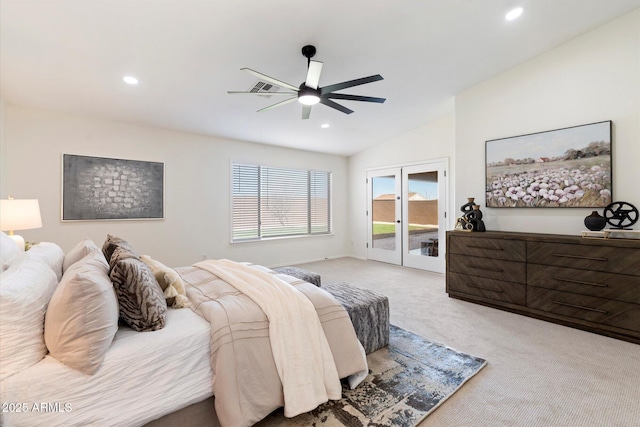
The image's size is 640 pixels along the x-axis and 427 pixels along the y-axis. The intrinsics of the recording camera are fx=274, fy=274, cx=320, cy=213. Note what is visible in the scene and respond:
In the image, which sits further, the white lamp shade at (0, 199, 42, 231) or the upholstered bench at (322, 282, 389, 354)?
the white lamp shade at (0, 199, 42, 231)

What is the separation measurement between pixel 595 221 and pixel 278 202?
487 cm

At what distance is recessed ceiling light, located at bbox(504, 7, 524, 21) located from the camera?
267 centimetres

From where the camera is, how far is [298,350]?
1607 millimetres

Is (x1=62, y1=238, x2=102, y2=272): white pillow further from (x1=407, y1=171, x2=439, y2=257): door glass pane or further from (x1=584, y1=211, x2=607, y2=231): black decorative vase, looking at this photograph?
(x1=407, y1=171, x2=439, y2=257): door glass pane

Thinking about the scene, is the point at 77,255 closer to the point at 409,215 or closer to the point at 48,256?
the point at 48,256

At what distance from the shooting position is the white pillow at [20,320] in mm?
1093

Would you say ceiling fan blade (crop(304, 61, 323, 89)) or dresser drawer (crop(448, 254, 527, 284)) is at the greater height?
ceiling fan blade (crop(304, 61, 323, 89))

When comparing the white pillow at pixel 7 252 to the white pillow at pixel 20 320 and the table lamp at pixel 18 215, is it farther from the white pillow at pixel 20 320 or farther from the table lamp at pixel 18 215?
the table lamp at pixel 18 215

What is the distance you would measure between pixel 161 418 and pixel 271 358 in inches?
22.9

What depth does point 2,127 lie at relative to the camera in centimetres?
328

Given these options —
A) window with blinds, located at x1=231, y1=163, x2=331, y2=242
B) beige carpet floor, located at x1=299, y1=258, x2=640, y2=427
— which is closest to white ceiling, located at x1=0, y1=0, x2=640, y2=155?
window with blinds, located at x1=231, y1=163, x2=331, y2=242

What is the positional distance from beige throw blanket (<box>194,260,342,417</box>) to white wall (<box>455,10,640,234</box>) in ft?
10.8

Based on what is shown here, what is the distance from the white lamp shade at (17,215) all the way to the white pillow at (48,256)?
1.01 m

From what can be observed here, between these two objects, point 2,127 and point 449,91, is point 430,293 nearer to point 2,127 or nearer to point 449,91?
point 449,91
